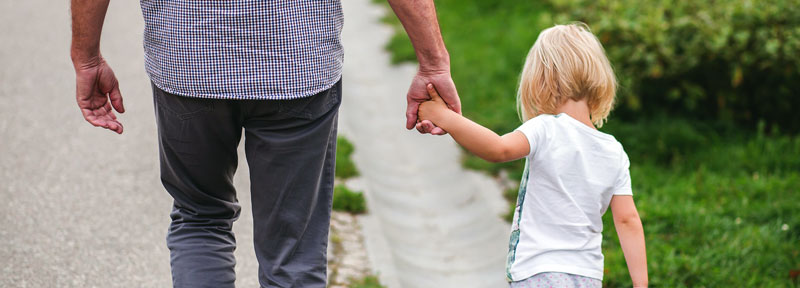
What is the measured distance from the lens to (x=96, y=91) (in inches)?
95.8

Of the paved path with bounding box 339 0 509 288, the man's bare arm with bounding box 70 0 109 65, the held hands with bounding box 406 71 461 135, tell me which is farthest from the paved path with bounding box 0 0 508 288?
the held hands with bounding box 406 71 461 135

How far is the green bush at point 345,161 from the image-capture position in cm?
439

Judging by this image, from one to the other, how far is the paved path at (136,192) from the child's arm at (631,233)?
4.50 ft

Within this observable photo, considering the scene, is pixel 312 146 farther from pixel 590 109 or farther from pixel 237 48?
pixel 590 109

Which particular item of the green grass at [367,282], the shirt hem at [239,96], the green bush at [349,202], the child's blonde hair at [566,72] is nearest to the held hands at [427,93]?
the child's blonde hair at [566,72]

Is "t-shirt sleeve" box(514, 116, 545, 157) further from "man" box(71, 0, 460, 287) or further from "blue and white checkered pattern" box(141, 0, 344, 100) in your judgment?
"blue and white checkered pattern" box(141, 0, 344, 100)

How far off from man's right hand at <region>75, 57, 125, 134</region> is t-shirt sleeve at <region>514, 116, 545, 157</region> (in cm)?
125

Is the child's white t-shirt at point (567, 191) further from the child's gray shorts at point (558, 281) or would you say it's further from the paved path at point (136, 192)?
the paved path at point (136, 192)

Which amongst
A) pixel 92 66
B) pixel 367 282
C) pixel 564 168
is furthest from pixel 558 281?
pixel 92 66

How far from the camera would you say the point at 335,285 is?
329cm

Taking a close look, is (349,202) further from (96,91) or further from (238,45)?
(238,45)

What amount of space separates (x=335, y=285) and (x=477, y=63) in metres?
3.09

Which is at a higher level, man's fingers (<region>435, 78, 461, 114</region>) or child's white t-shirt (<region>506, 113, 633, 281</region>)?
man's fingers (<region>435, 78, 461, 114</region>)

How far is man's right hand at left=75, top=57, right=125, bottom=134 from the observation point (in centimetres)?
236
